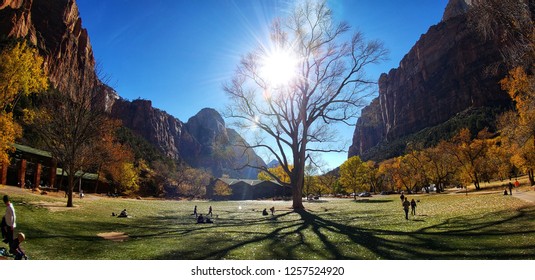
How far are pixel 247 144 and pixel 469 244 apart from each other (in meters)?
28.0

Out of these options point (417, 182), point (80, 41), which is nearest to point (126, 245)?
point (417, 182)

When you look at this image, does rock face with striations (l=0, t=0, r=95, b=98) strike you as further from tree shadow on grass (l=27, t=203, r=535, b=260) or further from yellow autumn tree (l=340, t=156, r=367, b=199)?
tree shadow on grass (l=27, t=203, r=535, b=260)

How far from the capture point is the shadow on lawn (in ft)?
37.3

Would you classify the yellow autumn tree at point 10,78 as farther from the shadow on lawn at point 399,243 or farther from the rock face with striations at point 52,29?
the rock face with striations at point 52,29

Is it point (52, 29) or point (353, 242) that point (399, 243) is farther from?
point (52, 29)

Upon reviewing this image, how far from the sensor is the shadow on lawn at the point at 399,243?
11.4m

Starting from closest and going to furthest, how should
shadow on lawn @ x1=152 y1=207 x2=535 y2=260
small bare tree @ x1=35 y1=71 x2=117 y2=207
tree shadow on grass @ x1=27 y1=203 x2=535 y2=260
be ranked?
shadow on lawn @ x1=152 y1=207 x2=535 y2=260
tree shadow on grass @ x1=27 y1=203 x2=535 y2=260
small bare tree @ x1=35 y1=71 x2=117 y2=207

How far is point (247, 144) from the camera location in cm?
3803

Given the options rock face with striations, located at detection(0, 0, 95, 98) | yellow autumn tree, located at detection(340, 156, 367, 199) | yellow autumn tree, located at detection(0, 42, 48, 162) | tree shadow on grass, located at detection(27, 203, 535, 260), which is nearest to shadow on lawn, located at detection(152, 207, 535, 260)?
tree shadow on grass, located at detection(27, 203, 535, 260)

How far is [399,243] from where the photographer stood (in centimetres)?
1395

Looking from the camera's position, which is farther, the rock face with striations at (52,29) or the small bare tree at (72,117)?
the rock face with striations at (52,29)

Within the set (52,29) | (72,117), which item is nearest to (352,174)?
(72,117)

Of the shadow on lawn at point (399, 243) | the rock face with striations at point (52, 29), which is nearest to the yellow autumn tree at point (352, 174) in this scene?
the shadow on lawn at point (399, 243)
